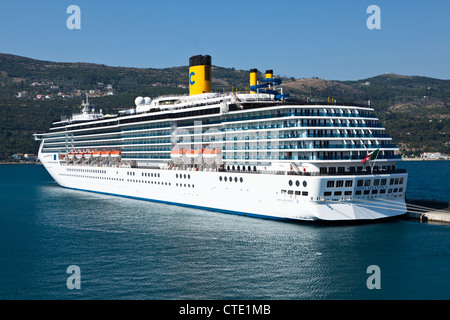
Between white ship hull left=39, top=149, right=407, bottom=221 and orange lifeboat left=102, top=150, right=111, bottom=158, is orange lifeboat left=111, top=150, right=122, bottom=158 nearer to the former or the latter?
orange lifeboat left=102, top=150, right=111, bottom=158

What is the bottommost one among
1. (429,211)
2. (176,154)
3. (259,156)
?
(429,211)

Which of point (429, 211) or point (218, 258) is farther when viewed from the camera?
point (429, 211)

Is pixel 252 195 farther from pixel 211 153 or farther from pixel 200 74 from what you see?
pixel 200 74

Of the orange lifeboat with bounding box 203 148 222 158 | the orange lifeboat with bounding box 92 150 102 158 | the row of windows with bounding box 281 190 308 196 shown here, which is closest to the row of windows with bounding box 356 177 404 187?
the row of windows with bounding box 281 190 308 196

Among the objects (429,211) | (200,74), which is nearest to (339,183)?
(429,211)
